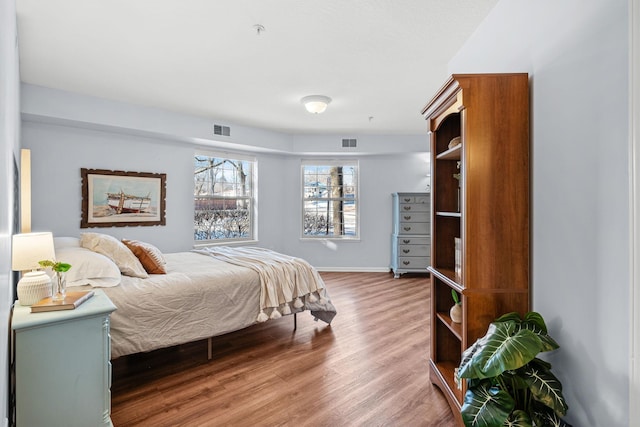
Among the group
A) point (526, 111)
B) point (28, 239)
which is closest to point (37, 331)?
point (28, 239)

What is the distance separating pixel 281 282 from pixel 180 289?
918mm

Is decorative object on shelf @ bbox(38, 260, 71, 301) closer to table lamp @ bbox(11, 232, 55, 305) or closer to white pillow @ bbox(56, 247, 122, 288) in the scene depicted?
table lamp @ bbox(11, 232, 55, 305)

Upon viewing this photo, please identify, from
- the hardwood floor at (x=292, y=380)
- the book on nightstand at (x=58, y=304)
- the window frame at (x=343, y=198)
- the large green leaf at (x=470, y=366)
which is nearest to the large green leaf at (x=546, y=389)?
the large green leaf at (x=470, y=366)

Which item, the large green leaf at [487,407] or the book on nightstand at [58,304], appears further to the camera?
the book on nightstand at [58,304]

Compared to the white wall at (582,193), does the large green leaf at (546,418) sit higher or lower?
lower

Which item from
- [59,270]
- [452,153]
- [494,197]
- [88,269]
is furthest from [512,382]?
[88,269]

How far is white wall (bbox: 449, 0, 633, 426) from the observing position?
46.8 inches

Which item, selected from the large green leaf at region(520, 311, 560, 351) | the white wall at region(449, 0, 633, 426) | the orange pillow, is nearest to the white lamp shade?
the orange pillow

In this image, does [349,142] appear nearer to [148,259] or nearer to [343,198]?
[343,198]

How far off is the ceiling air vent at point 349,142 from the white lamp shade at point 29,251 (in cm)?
475

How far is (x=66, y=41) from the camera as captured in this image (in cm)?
250

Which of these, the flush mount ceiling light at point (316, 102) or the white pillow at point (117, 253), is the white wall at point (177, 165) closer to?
the white pillow at point (117, 253)

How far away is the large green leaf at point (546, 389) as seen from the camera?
1.24 m

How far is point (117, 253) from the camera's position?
270 centimetres
